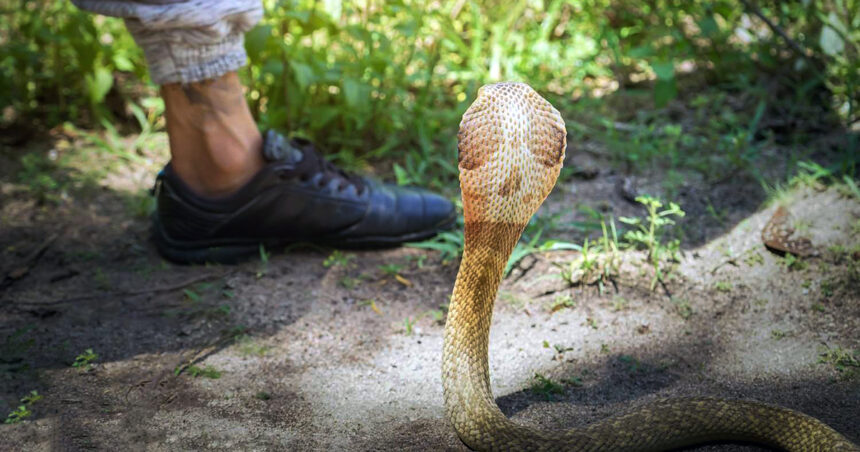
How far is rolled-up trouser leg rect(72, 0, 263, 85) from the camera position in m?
2.11

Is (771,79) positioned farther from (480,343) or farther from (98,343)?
(98,343)

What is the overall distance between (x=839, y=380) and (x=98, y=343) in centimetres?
197

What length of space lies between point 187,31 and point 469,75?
6.17 feet

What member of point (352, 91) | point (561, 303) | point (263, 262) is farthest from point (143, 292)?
point (561, 303)

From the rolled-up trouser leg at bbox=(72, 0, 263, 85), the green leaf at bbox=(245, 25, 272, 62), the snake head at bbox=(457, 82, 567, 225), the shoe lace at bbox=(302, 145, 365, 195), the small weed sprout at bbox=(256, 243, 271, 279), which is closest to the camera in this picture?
the snake head at bbox=(457, 82, 567, 225)

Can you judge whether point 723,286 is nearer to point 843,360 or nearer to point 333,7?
point 843,360

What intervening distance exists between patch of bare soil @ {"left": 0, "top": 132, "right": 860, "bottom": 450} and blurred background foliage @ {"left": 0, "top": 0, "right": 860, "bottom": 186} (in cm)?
68

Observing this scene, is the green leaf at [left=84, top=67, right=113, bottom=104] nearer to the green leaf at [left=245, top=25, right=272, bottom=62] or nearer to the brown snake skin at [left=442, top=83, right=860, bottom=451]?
the green leaf at [left=245, top=25, right=272, bottom=62]

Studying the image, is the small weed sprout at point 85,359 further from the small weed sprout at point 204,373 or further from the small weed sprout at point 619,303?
the small weed sprout at point 619,303

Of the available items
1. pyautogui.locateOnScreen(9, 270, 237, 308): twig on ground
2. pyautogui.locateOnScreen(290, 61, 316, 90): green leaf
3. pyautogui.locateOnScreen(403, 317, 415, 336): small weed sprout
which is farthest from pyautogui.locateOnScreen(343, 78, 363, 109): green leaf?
pyautogui.locateOnScreen(403, 317, 415, 336): small weed sprout

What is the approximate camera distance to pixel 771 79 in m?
3.57

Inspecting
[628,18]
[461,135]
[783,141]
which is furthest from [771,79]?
[461,135]

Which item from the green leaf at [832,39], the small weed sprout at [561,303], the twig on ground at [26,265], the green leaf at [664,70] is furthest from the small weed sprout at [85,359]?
the green leaf at [832,39]

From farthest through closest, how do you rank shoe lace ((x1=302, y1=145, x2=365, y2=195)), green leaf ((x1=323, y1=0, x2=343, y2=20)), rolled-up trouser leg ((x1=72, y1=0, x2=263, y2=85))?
green leaf ((x1=323, y1=0, x2=343, y2=20))
shoe lace ((x1=302, y1=145, x2=365, y2=195))
rolled-up trouser leg ((x1=72, y1=0, x2=263, y2=85))
